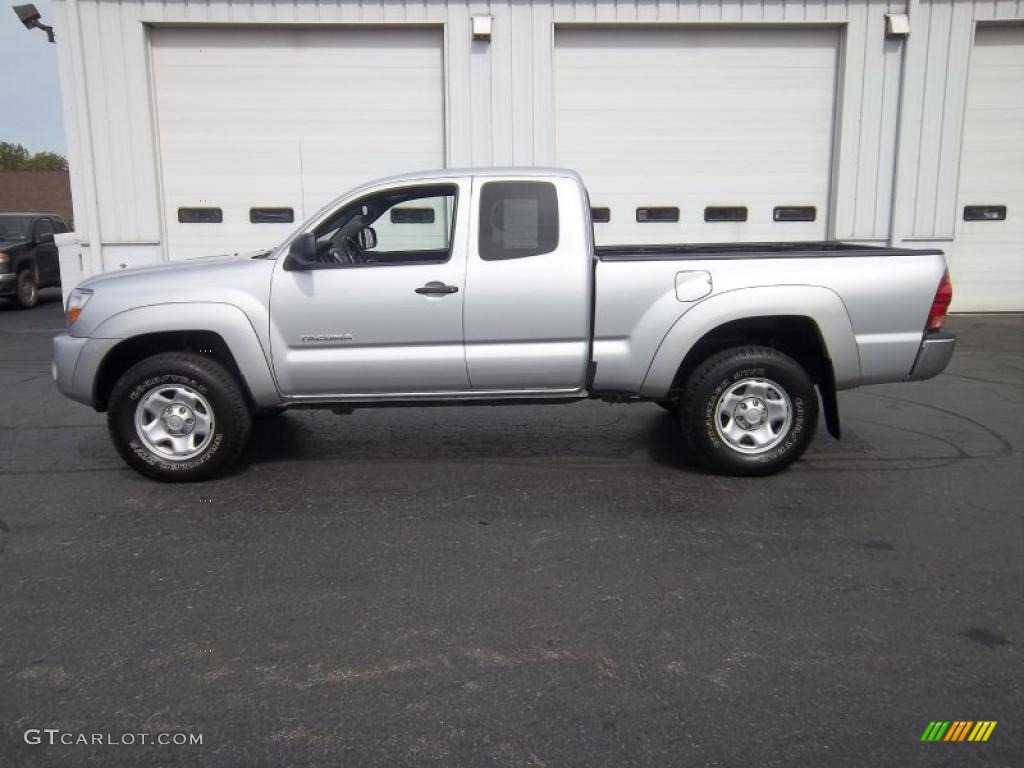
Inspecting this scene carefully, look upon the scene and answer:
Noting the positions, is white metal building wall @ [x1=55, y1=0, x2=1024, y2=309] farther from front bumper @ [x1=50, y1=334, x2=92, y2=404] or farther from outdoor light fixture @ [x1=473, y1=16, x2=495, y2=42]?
front bumper @ [x1=50, y1=334, x2=92, y2=404]

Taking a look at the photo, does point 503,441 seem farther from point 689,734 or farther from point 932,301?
point 689,734

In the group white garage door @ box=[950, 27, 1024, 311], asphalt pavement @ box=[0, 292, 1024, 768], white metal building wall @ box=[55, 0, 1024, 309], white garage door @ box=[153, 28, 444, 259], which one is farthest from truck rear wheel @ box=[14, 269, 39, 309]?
white garage door @ box=[950, 27, 1024, 311]

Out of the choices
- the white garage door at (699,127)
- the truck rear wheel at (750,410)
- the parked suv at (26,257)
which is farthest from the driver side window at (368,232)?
the parked suv at (26,257)

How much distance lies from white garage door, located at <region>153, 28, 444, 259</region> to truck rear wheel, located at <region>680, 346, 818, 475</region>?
8.27 m

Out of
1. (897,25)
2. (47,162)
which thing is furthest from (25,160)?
(897,25)

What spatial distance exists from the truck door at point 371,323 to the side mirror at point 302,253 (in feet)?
0.12

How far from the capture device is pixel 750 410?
548 cm

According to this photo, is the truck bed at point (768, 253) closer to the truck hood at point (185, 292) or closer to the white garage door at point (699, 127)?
the truck hood at point (185, 292)

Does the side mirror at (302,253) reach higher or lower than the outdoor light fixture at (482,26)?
lower

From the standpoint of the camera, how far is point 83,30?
12.2 metres

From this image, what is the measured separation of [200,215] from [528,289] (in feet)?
29.6

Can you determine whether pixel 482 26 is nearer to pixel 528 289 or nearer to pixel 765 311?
pixel 528 289

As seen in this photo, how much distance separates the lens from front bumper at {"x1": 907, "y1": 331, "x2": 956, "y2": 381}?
5395 millimetres

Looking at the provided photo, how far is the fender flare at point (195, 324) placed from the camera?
5312 mm
